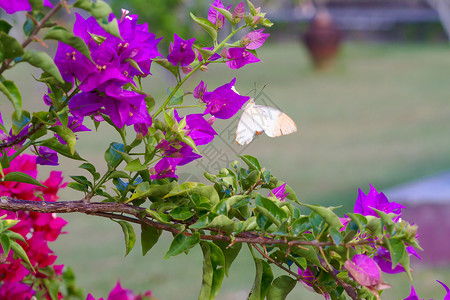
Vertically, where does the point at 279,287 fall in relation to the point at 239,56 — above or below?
below

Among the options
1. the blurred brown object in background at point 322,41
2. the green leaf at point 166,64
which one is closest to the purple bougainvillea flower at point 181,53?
the green leaf at point 166,64

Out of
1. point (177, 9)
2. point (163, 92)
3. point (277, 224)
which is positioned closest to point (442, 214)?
point (277, 224)

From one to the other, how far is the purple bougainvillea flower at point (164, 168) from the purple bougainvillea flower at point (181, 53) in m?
0.07

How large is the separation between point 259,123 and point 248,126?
1cm

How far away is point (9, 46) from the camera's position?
35 cm

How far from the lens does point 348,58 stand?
34.5 feet

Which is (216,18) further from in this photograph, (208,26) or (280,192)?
(280,192)

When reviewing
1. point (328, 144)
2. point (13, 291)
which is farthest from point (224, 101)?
point (328, 144)

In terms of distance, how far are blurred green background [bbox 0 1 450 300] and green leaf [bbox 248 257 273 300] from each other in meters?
0.19

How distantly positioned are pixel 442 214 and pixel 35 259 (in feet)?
6.03

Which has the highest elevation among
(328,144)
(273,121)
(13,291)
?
(328,144)

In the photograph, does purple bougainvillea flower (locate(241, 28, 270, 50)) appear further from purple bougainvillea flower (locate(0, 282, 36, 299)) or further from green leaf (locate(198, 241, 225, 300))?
purple bougainvillea flower (locate(0, 282, 36, 299))

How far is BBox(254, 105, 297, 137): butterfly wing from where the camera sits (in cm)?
54

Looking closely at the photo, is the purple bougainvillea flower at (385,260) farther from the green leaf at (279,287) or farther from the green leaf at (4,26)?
the green leaf at (4,26)
